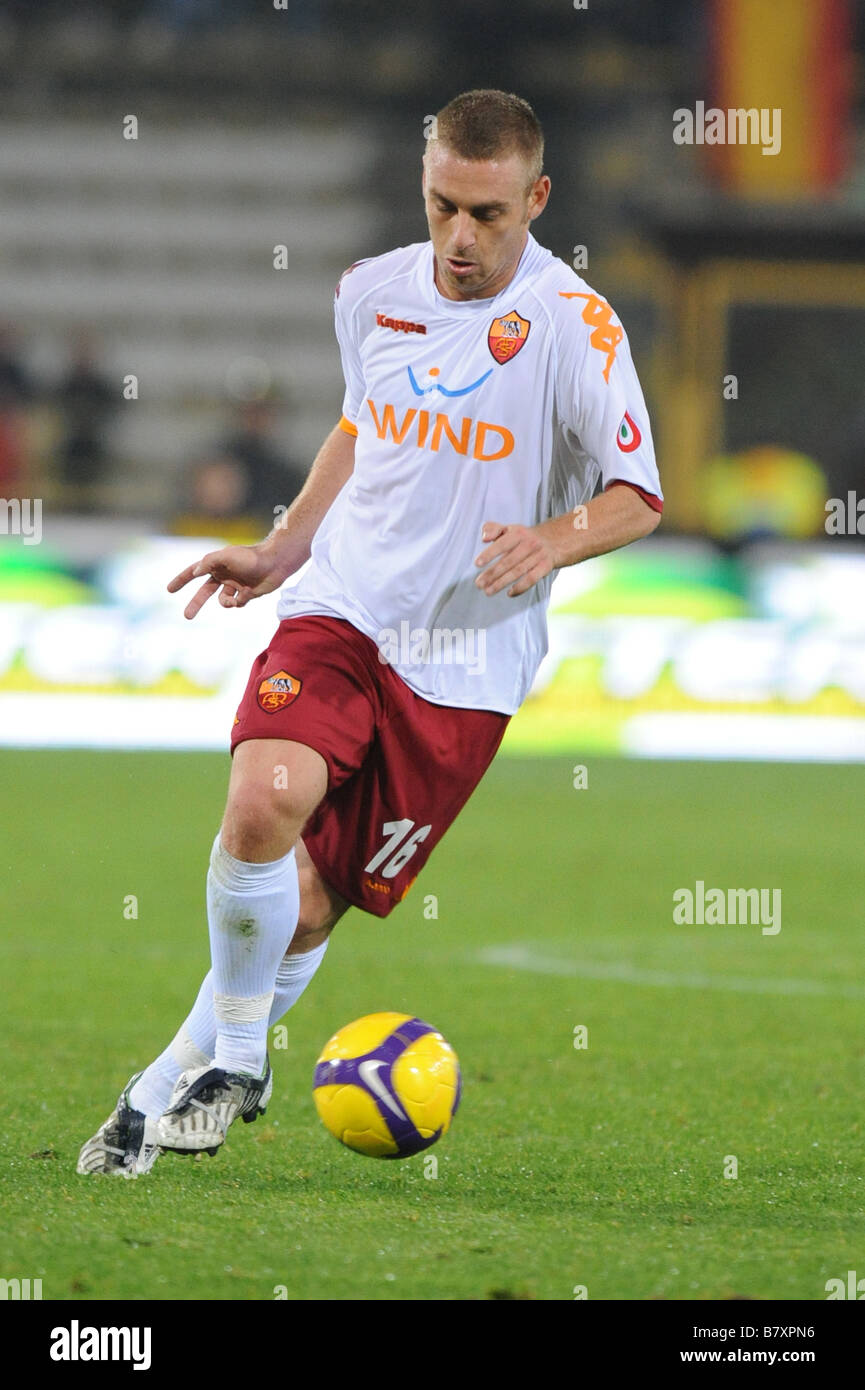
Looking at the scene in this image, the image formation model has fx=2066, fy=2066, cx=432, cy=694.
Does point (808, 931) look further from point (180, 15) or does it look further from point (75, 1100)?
point (180, 15)

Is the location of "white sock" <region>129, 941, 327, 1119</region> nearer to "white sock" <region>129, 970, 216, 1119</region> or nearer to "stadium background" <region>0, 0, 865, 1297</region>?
"white sock" <region>129, 970, 216, 1119</region>

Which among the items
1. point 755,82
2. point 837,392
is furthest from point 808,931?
point 755,82

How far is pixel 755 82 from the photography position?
19.5 meters

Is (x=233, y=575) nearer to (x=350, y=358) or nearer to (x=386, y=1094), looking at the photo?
(x=350, y=358)

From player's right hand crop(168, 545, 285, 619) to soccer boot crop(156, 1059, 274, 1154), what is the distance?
3.35 feet

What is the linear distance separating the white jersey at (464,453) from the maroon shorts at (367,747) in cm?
5

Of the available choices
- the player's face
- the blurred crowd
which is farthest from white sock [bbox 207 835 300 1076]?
the blurred crowd

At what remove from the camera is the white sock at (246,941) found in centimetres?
428

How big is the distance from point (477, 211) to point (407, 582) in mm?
796

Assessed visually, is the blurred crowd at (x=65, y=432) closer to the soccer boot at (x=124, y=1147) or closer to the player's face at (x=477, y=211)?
the player's face at (x=477, y=211)

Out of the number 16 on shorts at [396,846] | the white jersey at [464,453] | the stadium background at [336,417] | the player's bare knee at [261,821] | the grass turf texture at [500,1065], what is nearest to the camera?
the grass turf texture at [500,1065]

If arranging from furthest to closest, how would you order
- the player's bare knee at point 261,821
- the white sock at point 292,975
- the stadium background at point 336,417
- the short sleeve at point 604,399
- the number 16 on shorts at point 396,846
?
the stadium background at point 336,417, the white sock at point 292,975, the number 16 on shorts at point 396,846, the short sleeve at point 604,399, the player's bare knee at point 261,821

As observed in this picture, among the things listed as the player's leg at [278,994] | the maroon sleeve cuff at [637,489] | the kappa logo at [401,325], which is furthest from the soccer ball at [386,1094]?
the kappa logo at [401,325]

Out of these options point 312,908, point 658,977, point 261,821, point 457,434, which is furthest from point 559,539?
point 658,977
